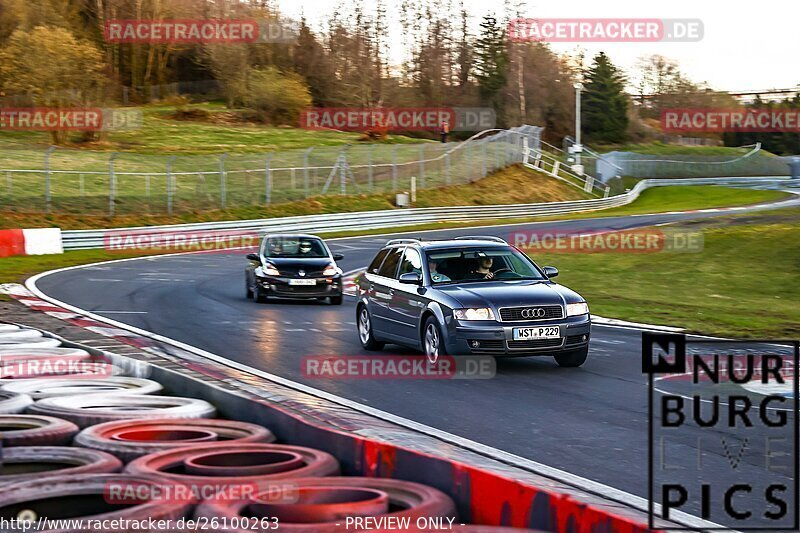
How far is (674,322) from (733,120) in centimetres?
8939

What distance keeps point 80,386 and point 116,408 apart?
124 centimetres

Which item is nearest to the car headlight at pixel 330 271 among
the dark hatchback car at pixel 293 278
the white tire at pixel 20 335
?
the dark hatchback car at pixel 293 278

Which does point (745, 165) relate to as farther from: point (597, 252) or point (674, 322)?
point (674, 322)

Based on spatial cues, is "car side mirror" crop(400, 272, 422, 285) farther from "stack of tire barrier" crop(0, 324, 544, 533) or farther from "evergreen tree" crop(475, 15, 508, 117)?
"evergreen tree" crop(475, 15, 508, 117)

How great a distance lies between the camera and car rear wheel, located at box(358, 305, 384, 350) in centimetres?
1482

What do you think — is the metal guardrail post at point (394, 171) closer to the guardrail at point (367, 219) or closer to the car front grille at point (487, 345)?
the guardrail at point (367, 219)

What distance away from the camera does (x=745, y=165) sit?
276ft

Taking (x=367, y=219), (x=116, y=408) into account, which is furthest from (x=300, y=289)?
(x=367, y=219)

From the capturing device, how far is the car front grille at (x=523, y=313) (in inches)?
493

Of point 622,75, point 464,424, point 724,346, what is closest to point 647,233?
point 724,346

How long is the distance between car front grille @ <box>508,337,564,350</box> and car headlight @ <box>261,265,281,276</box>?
10688mm

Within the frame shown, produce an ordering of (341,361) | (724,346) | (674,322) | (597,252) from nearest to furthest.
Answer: (341,361) → (724,346) → (674,322) → (597,252)

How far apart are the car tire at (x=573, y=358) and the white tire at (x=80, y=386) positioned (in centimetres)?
508

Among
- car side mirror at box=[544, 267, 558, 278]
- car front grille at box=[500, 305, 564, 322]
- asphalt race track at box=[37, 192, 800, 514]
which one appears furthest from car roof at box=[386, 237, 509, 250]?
car front grille at box=[500, 305, 564, 322]
